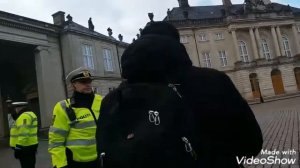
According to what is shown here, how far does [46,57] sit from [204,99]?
2903cm

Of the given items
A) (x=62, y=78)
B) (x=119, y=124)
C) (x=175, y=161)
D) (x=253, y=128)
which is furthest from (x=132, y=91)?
(x=62, y=78)

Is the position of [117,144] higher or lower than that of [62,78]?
lower

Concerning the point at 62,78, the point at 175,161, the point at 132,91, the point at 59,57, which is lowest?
the point at 175,161

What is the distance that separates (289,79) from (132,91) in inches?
2283

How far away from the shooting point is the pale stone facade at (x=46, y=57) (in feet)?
87.8

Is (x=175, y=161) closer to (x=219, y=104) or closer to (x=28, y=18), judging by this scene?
(x=219, y=104)

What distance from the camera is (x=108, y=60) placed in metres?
37.6

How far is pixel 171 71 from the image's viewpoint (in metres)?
2.16

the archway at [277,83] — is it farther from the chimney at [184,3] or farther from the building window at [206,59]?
the chimney at [184,3]

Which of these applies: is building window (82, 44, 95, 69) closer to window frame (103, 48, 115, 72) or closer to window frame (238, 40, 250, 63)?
window frame (103, 48, 115, 72)

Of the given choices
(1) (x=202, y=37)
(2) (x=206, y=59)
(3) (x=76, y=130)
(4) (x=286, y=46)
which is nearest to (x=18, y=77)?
(3) (x=76, y=130)

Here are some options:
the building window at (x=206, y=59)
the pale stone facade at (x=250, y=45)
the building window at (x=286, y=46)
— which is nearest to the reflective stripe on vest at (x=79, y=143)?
the pale stone facade at (x=250, y=45)

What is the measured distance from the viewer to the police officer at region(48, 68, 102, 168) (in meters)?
4.01

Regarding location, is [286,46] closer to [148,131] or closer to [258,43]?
[258,43]
